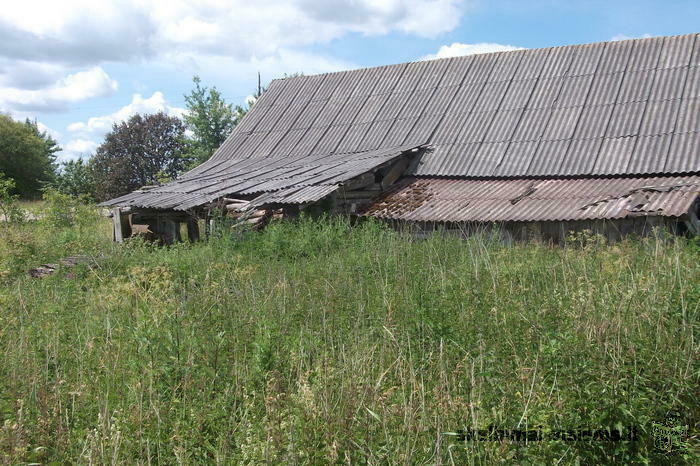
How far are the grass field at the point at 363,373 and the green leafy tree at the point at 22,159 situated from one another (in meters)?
39.5

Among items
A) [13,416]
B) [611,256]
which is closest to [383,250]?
[611,256]

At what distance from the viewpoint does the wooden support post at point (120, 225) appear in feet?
52.2

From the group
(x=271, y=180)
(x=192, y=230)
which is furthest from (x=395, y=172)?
(x=192, y=230)

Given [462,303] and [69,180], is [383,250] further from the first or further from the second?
[69,180]

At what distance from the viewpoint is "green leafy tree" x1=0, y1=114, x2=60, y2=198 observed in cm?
4100

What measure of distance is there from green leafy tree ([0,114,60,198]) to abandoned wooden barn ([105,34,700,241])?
2720 centimetres

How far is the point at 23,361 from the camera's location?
15.6 ft

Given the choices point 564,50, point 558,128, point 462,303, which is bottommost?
point 462,303

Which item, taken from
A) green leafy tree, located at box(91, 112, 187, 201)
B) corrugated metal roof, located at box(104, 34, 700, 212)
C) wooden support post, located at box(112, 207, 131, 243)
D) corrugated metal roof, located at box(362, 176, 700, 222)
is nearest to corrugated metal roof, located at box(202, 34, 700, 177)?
corrugated metal roof, located at box(104, 34, 700, 212)

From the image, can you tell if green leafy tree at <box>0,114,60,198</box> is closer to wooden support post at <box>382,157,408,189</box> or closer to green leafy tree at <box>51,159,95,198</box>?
green leafy tree at <box>51,159,95,198</box>

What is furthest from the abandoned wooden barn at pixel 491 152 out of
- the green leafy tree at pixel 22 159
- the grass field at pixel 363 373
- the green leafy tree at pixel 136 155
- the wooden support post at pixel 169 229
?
the green leafy tree at pixel 22 159

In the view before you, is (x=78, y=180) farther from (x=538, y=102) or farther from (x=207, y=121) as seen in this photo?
(x=538, y=102)

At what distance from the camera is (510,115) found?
17.0 meters

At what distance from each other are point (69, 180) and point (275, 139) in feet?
82.9
